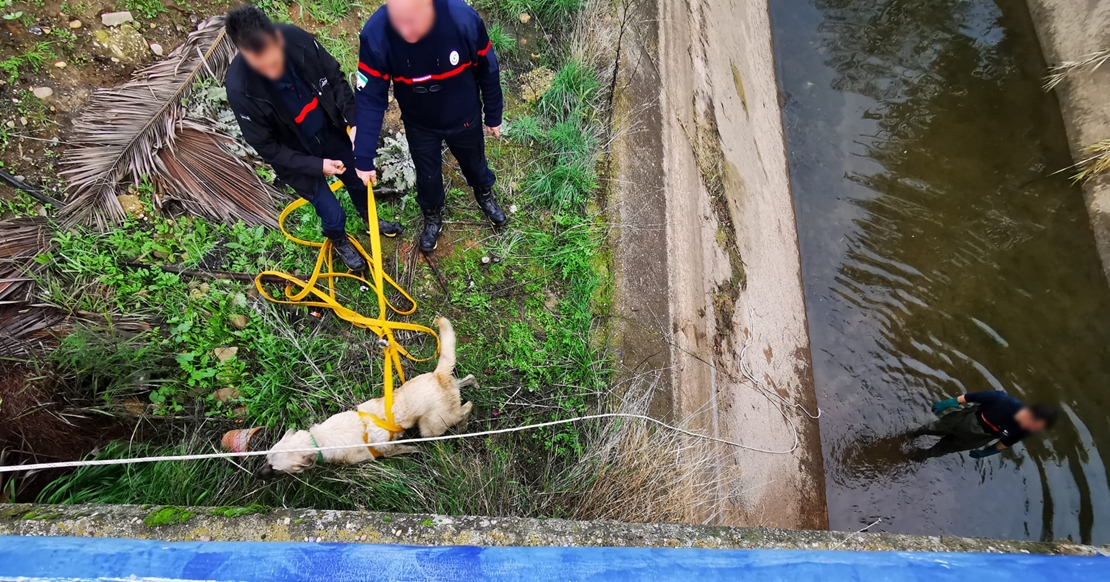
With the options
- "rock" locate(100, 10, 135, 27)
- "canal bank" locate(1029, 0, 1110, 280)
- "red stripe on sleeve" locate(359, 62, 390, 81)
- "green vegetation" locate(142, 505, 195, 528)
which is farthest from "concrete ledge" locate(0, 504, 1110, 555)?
"canal bank" locate(1029, 0, 1110, 280)

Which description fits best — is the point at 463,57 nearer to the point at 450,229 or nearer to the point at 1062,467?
the point at 450,229

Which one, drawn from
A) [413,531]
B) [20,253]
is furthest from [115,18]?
[413,531]

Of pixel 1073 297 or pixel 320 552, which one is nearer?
pixel 320 552

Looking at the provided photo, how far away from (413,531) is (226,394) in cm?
153

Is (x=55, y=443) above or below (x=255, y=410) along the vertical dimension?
below

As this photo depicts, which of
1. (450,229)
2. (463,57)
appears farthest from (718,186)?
(463,57)

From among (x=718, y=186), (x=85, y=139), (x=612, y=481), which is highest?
(x=718, y=186)

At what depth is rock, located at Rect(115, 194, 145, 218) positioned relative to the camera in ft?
9.77

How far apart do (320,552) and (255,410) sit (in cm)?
137

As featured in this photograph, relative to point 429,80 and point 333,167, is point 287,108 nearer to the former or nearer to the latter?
point 333,167

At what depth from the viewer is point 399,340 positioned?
9.59ft

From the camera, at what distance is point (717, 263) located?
12.6 ft

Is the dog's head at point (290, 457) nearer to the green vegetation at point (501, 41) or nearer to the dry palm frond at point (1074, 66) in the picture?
the green vegetation at point (501, 41)

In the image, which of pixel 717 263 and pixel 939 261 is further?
pixel 939 261
